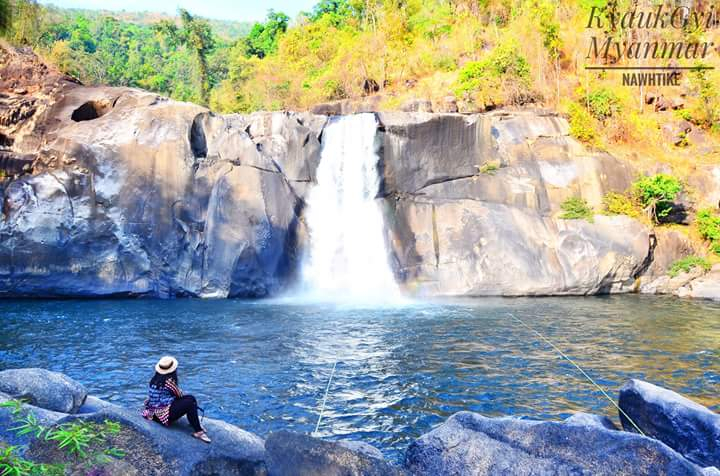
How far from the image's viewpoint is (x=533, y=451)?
5.15 meters

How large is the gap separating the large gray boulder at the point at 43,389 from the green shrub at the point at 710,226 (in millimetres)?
24638

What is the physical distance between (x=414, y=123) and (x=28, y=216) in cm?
1612

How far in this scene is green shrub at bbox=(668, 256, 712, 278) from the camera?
2198 centimetres

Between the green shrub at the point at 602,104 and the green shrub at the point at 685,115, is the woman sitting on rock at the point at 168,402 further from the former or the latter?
the green shrub at the point at 685,115

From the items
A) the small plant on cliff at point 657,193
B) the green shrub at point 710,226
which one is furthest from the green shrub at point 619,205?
the green shrub at point 710,226

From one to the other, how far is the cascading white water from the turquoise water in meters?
3.98

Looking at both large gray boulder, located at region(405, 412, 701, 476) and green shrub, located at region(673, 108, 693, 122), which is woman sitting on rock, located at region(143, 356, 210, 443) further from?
green shrub, located at region(673, 108, 693, 122)

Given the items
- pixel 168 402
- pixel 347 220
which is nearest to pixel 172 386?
pixel 168 402

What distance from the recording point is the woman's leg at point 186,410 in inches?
227

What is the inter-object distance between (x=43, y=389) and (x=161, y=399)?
140 centimetres

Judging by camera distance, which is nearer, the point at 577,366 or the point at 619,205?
the point at 577,366

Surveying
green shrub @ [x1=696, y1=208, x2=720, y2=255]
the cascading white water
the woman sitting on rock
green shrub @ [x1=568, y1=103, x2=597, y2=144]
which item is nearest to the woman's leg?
the woman sitting on rock

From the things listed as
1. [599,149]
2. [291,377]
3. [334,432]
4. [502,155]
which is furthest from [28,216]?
[599,149]

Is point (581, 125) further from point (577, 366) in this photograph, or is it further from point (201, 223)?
point (201, 223)
